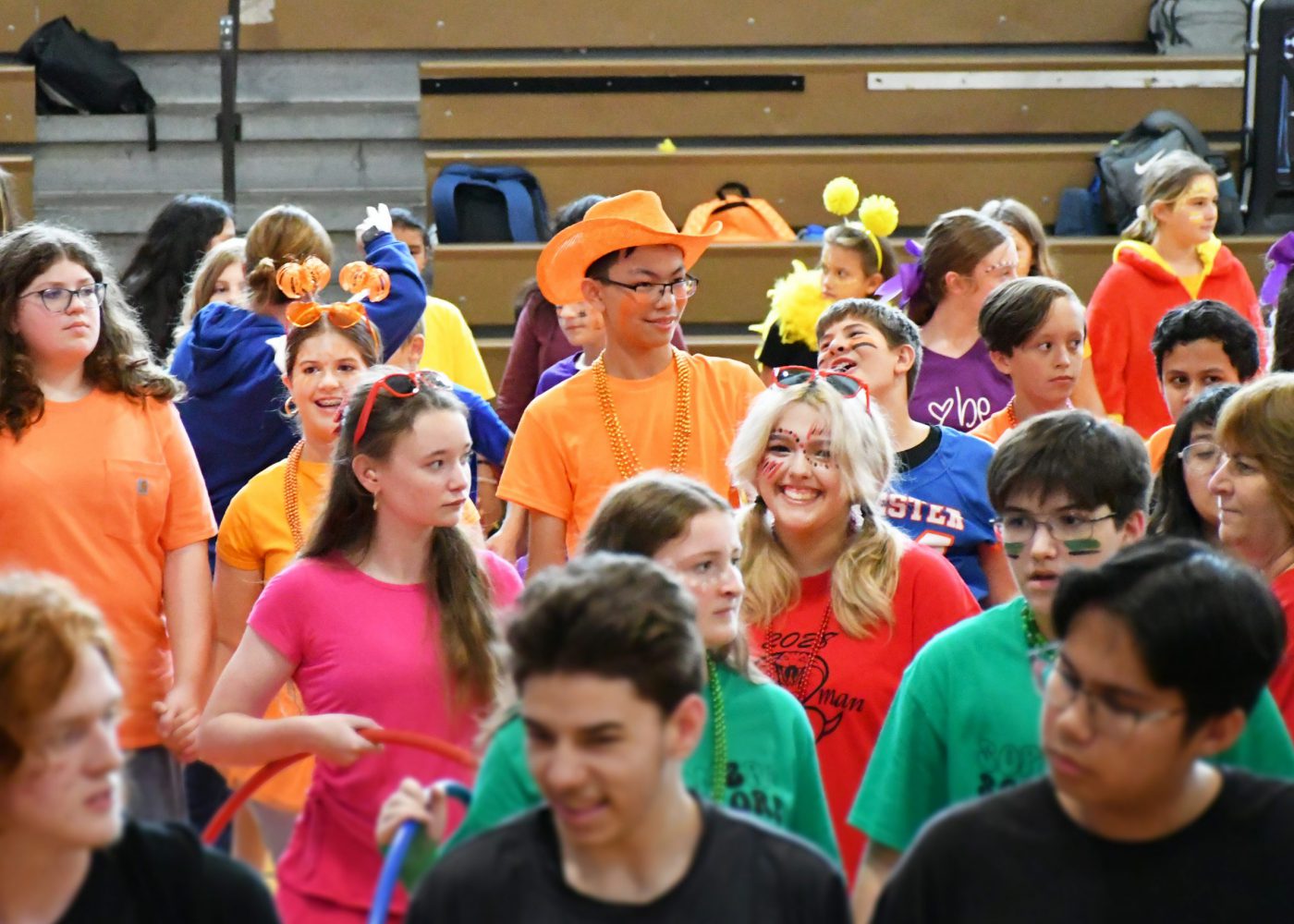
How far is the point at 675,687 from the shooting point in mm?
1743

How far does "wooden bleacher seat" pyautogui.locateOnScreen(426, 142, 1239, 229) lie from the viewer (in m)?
8.06

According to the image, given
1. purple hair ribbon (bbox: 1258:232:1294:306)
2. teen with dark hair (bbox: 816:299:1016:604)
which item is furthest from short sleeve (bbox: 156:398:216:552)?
purple hair ribbon (bbox: 1258:232:1294:306)

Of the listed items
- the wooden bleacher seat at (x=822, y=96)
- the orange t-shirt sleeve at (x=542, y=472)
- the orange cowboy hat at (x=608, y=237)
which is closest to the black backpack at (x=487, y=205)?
the wooden bleacher seat at (x=822, y=96)

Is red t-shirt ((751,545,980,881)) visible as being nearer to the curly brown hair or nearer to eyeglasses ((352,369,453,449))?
eyeglasses ((352,369,453,449))

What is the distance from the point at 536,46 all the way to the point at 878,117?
165 centimetres

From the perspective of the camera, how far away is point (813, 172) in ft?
26.8

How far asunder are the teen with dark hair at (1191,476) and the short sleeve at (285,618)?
4.75 feet

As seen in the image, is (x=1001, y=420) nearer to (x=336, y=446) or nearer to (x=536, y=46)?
(x=336, y=446)

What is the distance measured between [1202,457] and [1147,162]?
5.05 m

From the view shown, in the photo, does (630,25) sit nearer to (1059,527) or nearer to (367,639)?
(367,639)

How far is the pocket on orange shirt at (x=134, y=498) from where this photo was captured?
3.16 metres

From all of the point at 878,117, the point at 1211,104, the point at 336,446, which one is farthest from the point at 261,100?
the point at 336,446

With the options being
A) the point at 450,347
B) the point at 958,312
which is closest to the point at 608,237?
the point at 958,312

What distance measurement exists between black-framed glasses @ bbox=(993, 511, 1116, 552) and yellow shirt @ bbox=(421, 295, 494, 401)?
10.0 feet
